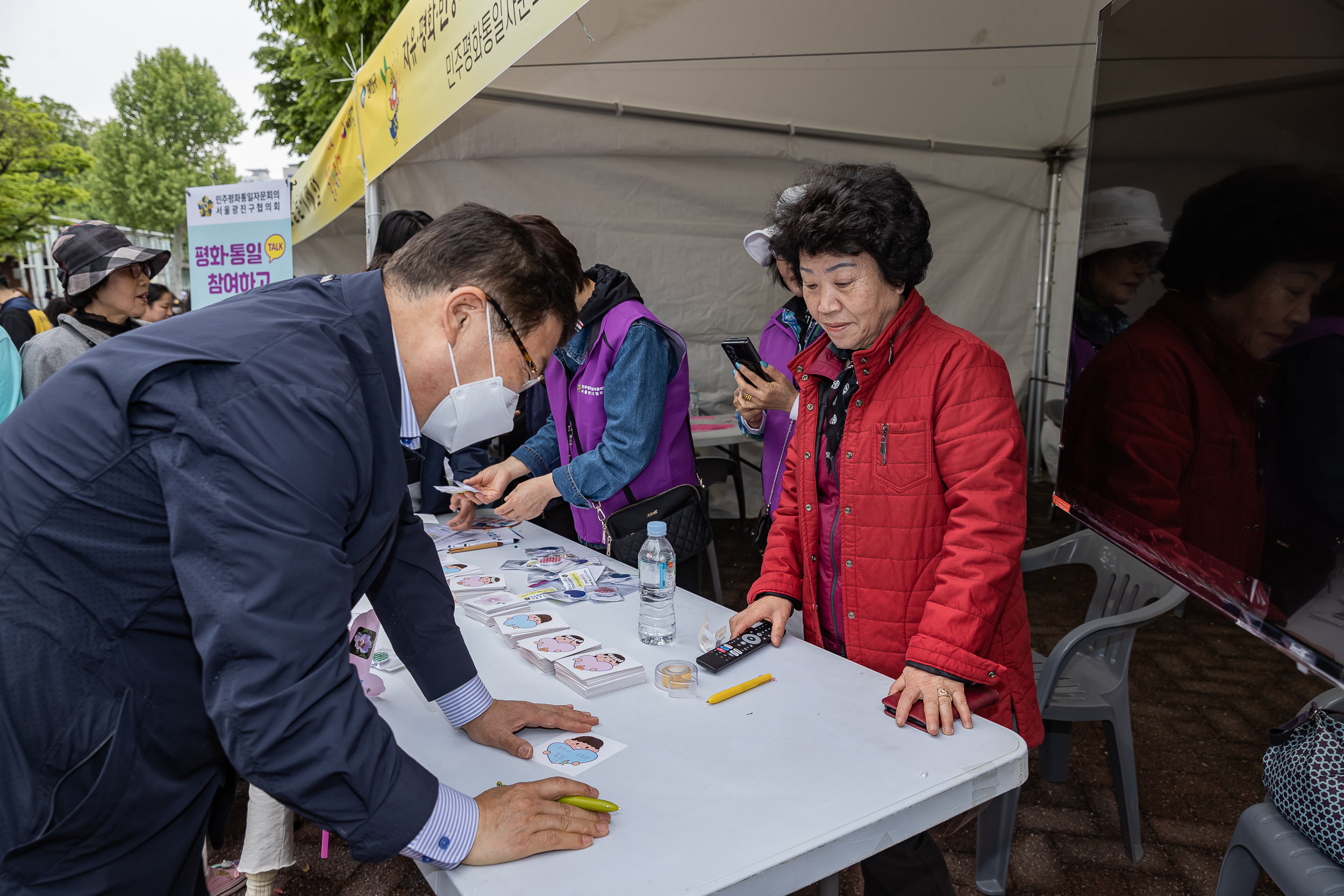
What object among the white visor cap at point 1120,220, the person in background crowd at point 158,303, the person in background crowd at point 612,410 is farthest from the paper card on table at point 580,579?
the person in background crowd at point 158,303

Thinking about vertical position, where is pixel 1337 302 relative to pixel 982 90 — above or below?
below

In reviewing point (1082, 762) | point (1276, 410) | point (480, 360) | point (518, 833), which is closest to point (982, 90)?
point (1082, 762)

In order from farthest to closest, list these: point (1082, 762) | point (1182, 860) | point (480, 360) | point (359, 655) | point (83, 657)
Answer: point (1082, 762)
point (1182, 860)
point (359, 655)
point (480, 360)
point (83, 657)

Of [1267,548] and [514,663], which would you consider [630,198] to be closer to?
[514,663]

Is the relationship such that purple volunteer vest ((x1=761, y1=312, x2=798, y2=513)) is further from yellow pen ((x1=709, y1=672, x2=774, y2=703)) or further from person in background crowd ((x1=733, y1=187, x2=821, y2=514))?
yellow pen ((x1=709, y1=672, x2=774, y2=703))

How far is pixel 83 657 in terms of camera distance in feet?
2.77

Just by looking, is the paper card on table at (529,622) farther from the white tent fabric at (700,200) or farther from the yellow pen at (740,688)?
the white tent fabric at (700,200)

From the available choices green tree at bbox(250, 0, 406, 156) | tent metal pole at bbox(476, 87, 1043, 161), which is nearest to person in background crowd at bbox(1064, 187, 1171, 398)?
tent metal pole at bbox(476, 87, 1043, 161)

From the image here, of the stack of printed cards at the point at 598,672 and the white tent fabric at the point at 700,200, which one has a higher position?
the white tent fabric at the point at 700,200

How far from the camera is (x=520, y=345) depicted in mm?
1196

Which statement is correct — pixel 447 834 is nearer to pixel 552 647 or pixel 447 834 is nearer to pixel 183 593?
pixel 183 593

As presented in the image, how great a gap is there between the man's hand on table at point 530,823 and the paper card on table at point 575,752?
0.44ft

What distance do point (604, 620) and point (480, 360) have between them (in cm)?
87

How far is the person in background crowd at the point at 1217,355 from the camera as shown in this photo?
115 cm
